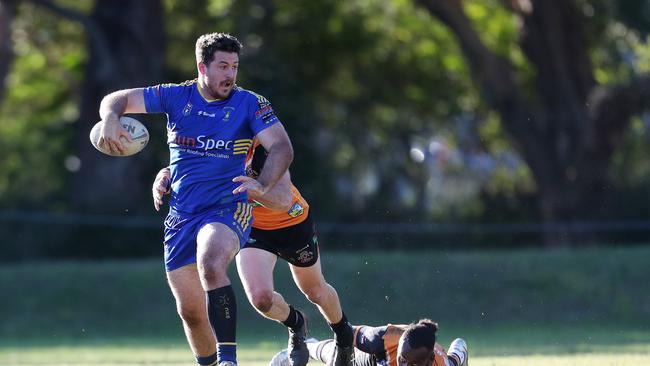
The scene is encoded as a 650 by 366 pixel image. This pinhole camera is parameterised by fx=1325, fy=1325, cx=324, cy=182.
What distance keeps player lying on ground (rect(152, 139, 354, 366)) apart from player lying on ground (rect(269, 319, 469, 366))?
4.7 inches

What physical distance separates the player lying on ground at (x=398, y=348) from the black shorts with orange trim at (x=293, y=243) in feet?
2.17

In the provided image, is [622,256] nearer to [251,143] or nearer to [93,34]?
[93,34]

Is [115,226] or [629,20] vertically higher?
[629,20]

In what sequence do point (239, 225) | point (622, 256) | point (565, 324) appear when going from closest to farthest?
point (239, 225) < point (565, 324) < point (622, 256)

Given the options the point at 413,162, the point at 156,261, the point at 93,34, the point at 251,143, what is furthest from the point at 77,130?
the point at 251,143

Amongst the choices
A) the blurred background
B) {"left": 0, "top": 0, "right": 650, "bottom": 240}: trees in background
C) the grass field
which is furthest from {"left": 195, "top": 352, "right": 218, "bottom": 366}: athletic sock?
{"left": 0, "top": 0, "right": 650, "bottom": 240}: trees in background

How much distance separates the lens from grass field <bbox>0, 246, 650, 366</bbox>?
17.7 metres

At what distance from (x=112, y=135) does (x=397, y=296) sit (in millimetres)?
11401

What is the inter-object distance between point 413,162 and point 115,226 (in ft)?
30.2

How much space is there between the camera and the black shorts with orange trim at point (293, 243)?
30.1 feet

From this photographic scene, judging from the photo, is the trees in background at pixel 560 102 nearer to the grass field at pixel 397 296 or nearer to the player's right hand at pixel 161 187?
the grass field at pixel 397 296

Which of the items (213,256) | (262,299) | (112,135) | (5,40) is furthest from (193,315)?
(5,40)

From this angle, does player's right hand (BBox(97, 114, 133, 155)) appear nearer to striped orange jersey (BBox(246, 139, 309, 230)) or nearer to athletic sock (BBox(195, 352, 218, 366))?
striped orange jersey (BBox(246, 139, 309, 230))

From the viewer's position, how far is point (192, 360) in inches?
470
